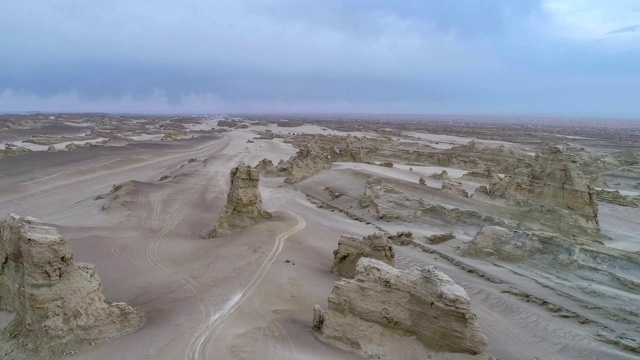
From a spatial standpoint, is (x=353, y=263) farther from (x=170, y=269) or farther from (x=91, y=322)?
(x=91, y=322)

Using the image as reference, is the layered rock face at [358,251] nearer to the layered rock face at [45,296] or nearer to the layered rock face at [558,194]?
the layered rock face at [45,296]

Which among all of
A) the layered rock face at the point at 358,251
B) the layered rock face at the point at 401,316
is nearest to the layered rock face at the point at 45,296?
the layered rock face at the point at 401,316

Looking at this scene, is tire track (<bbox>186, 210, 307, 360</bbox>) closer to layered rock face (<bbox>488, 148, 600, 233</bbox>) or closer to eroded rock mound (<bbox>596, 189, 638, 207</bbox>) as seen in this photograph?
layered rock face (<bbox>488, 148, 600, 233</bbox>)

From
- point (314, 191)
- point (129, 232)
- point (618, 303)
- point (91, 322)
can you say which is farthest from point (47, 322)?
point (314, 191)

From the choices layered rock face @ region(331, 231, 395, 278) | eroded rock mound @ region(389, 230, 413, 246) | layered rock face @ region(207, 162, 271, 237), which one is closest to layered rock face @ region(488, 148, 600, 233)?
eroded rock mound @ region(389, 230, 413, 246)

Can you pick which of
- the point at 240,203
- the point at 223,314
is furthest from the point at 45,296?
the point at 240,203

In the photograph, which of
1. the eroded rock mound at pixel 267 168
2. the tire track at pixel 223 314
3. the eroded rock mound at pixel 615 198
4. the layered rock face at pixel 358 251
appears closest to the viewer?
the tire track at pixel 223 314
